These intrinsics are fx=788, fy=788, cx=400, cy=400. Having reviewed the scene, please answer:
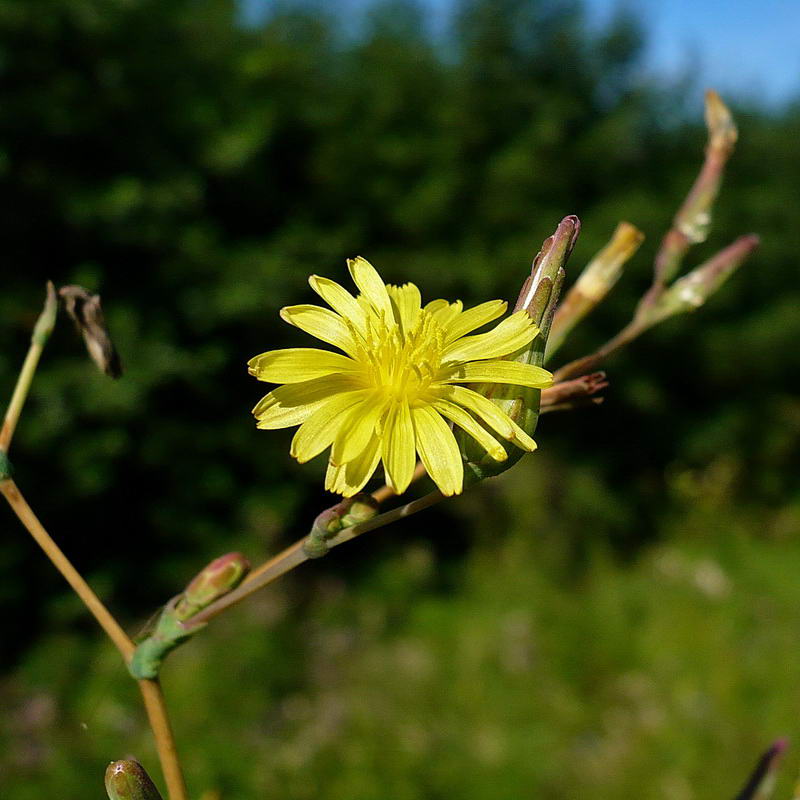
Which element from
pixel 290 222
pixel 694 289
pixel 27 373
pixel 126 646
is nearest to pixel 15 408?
pixel 27 373

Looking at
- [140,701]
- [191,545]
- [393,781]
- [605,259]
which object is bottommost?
[393,781]

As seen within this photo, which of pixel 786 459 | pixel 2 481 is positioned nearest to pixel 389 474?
pixel 2 481

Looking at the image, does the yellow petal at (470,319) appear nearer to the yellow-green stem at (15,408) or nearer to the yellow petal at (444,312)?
the yellow petal at (444,312)

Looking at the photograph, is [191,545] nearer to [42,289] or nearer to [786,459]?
[42,289]

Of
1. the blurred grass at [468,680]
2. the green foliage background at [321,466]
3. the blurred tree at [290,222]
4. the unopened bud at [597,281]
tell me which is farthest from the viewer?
the blurred tree at [290,222]

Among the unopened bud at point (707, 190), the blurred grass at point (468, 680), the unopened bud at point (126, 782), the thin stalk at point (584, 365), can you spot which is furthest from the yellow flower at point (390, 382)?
the blurred grass at point (468, 680)

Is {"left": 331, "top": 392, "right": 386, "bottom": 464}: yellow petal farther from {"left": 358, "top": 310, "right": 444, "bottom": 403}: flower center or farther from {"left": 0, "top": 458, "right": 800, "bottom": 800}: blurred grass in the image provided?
{"left": 0, "top": 458, "right": 800, "bottom": 800}: blurred grass
